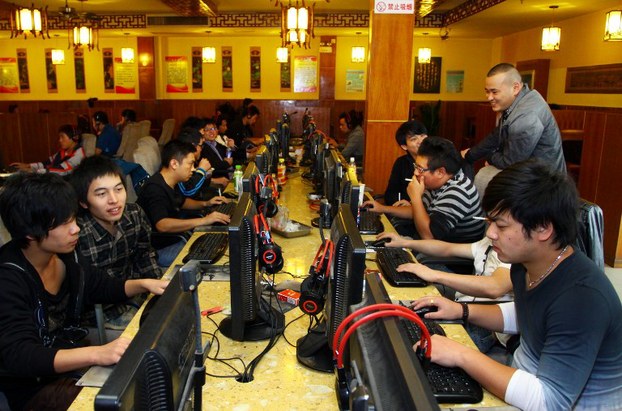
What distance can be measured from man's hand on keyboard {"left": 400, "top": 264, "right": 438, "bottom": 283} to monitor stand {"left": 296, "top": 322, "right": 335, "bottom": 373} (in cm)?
62

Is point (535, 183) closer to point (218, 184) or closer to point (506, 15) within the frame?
point (218, 184)

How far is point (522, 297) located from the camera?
Answer: 1.45m

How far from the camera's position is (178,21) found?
9.89 metres

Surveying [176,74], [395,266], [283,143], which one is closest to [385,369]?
[395,266]

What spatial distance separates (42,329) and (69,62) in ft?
39.6

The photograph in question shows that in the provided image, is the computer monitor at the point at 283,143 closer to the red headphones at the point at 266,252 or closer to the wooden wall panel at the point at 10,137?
the red headphones at the point at 266,252

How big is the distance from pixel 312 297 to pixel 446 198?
1.52 metres

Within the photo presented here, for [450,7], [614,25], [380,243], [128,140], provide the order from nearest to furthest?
[380,243]
[614,25]
[128,140]
[450,7]

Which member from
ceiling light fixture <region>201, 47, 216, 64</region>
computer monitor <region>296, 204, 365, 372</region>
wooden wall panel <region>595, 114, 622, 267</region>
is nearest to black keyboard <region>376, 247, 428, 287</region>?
computer monitor <region>296, 204, 365, 372</region>

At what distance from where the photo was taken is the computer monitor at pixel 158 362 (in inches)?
26.7

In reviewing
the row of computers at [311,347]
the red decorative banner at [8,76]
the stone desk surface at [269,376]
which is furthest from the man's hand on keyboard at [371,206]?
the red decorative banner at [8,76]

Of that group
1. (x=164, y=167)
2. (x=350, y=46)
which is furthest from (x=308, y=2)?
(x=164, y=167)

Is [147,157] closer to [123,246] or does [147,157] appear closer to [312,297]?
[123,246]

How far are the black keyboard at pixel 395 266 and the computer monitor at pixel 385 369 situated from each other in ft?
3.80
